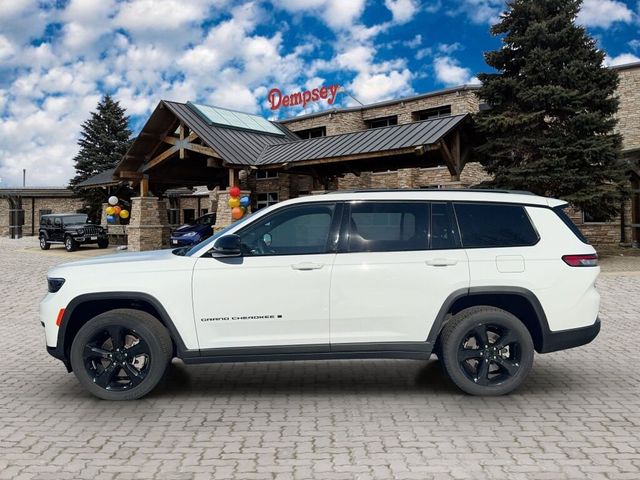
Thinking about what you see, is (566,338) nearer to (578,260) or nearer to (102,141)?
Result: (578,260)

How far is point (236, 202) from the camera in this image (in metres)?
23.0

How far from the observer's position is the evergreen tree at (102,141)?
4759 cm

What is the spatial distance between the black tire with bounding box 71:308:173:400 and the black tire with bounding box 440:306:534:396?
2.54 m

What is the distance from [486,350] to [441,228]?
118 centimetres

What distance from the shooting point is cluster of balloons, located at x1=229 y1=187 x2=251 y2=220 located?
22969 mm

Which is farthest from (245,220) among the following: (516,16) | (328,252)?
(516,16)

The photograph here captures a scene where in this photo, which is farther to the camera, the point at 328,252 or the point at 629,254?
the point at 629,254

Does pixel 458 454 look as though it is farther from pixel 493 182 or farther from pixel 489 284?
pixel 493 182

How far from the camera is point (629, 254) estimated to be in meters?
21.8

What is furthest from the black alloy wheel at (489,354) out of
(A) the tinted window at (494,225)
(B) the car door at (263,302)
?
(B) the car door at (263,302)

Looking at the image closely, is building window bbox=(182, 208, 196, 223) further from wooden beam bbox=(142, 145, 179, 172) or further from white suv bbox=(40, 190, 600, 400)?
white suv bbox=(40, 190, 600, 400)

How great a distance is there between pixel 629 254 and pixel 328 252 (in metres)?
20.0

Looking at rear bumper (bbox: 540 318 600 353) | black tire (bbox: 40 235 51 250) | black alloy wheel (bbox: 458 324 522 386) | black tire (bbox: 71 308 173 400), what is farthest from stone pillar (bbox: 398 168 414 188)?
black tire (bbox: 71 308 173 400)

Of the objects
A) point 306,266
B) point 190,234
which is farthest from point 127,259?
point 190,234
